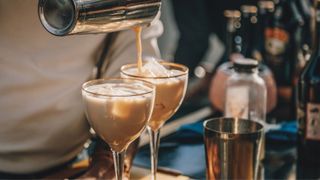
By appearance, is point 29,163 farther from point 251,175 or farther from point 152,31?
point 251,175

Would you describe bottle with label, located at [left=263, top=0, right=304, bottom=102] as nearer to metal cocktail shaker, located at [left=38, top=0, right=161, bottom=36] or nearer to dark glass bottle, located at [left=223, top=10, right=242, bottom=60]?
dark glass bottle, located at [left=223, top=10, right=242, bottom=60]

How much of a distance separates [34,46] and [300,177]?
0.71 metres

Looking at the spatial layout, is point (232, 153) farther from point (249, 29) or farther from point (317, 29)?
point (249, 29)

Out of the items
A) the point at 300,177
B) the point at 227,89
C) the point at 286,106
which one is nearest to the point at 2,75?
the point at 227,89

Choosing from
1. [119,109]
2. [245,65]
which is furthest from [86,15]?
[245,65]

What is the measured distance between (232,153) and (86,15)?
407 mm

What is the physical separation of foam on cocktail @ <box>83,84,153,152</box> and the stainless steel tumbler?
17 cm

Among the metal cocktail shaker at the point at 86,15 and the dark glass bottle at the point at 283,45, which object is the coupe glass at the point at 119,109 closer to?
the metal cocktail shaker at the point at 86,15

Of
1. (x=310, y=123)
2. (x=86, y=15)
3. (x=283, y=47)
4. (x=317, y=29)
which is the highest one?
(x=86, y=15)

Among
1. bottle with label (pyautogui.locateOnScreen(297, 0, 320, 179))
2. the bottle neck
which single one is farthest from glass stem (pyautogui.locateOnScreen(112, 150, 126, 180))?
the bottle neck

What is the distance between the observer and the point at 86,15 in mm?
1010

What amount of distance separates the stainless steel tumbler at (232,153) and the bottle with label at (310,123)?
0.38 meters

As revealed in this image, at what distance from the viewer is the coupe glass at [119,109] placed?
1.07 metres

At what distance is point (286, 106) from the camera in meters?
2.01
